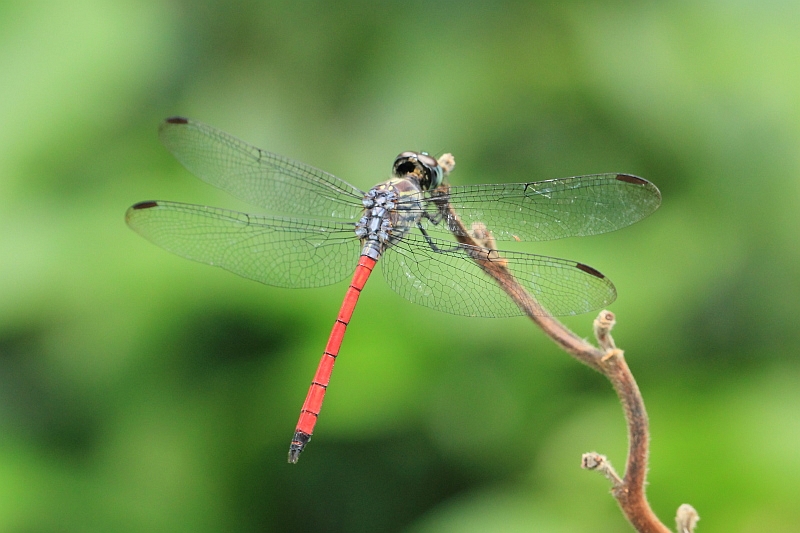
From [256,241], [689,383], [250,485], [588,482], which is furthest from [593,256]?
[250,485]

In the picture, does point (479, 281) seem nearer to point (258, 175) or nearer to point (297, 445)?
point (297, 445)

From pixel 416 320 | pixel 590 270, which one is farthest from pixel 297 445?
pixel 416 320

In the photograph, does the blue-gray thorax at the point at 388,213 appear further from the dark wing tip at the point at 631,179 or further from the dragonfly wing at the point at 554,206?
the dark wing tip at the point at 631,179

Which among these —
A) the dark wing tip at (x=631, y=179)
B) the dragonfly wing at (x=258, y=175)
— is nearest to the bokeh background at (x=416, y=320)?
the dragonfly wing at (x=258, y=175)

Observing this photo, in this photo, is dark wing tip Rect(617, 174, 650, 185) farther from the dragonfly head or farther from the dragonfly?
the dragonfly head

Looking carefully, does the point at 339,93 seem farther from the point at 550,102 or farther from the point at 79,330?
the point at 79,330
